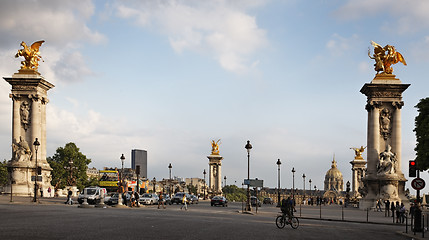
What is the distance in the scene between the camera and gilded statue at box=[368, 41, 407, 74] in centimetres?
6112

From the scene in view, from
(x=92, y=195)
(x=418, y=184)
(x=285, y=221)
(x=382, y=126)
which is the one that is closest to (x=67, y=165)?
(x=92, y=195)

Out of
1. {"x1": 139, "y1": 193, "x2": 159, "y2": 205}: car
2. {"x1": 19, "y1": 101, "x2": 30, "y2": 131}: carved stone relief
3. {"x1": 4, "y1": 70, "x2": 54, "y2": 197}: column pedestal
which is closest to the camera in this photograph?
{"x1": 4, "y1": 70, "x2": 54, "y2": 197}: column pedestal

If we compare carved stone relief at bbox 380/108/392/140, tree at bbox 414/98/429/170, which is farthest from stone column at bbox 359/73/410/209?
tree at bbox 414/98/429/170

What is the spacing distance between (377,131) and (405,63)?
9020mm

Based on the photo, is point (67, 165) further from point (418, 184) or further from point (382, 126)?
point (418, 184)

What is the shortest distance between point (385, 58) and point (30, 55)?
1641 inches

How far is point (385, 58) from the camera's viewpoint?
202ft

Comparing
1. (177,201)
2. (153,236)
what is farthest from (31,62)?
(153,236)

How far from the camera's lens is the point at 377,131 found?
59.6 metres

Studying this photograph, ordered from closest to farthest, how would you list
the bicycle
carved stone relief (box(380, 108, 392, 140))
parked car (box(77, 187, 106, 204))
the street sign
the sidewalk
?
the street sign → the bicycle → the sidewalk → parked car (box(77, 187, 106, 204)) → carved stone relief (box(380, 108, 392, 140))

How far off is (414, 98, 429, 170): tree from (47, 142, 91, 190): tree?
79.7 meters

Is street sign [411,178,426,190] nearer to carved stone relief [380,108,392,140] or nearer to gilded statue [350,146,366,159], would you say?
carved stone relief [380,108,392,140]

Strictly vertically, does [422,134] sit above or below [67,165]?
above

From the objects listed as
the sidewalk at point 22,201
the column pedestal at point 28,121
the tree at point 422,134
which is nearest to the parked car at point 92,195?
the sidewalk at point 22,201
